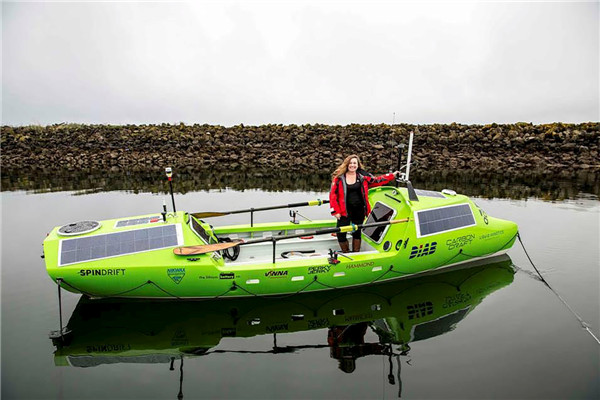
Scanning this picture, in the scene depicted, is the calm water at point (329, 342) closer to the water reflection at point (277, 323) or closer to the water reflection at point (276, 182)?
the water reflection at point (277, 323)

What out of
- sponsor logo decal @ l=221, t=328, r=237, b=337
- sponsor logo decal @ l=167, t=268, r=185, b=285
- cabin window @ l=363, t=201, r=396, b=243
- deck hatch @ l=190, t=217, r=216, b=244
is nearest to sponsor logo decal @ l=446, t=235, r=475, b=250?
cabin window @ l=363, t=201, r=396, b=243

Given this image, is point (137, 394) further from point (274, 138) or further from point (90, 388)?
point (274, 138)

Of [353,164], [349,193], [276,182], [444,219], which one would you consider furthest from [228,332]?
[276,182]

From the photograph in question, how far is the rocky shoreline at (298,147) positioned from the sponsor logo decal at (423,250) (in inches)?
759

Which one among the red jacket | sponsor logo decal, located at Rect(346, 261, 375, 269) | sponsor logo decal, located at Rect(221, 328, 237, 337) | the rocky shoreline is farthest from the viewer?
the rocky shoreline

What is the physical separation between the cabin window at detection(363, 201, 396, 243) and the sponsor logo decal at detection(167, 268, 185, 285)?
16.6 feet

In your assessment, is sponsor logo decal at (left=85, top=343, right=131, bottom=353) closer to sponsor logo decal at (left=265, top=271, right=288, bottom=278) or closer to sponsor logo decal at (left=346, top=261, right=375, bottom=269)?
sponsor logo decal at (left=265, top=271, right=288, bottom=278)

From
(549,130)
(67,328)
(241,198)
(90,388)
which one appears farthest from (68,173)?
(549,130)

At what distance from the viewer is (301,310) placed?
7.86 meters

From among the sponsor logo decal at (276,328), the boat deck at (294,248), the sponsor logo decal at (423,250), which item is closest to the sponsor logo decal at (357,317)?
the sponsor logo decal at (276,328)

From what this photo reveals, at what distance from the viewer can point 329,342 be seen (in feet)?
22.3

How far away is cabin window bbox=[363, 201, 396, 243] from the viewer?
9.30 m

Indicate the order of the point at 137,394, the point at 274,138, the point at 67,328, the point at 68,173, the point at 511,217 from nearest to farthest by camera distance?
the point at 137,394 → the point at 67,328 → the point at 511,217 → the point at 68,173 → the point at 274,138

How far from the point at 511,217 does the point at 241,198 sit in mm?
13747
